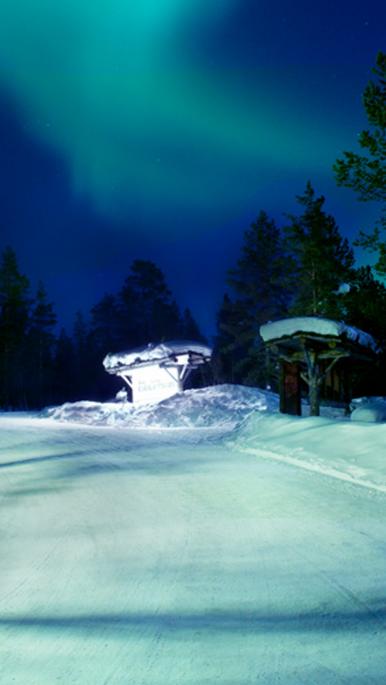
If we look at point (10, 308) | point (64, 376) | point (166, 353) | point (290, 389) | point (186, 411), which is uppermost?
point (10, 308)

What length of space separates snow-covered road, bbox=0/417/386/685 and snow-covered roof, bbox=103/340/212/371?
19.0 m

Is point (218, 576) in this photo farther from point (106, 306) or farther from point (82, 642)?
point (106, 306)

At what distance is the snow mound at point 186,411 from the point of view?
68.0 feet

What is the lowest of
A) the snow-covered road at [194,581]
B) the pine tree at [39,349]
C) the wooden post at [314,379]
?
the snow-covered road at [194,581]

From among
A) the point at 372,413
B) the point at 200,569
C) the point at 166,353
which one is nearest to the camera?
the point at 200,569

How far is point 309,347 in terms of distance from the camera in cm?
1598

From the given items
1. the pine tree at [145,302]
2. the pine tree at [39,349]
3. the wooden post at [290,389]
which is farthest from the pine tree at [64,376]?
the wooden post at [290,389]

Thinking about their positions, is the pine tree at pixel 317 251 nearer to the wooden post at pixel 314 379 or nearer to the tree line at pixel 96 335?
the wooden post at pixel 314 379

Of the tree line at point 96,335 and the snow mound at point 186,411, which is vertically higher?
the tree line at point 96,335

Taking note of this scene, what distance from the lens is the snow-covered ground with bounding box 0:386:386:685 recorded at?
9.48 ft

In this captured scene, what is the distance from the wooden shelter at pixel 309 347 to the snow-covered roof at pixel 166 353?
10701mm

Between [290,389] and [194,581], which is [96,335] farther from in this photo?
[194,581]

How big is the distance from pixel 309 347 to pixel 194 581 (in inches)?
490

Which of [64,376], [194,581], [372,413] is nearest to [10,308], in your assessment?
[64,376]
